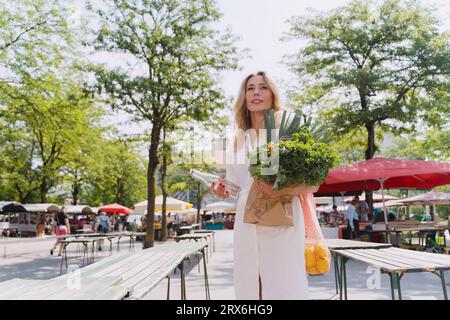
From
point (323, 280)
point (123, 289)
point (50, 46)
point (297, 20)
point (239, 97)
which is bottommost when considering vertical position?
point (323, 280)

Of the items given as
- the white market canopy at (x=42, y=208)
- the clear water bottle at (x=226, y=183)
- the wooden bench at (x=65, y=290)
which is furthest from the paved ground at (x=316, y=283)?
the white market canopy at (x=42, y=208)

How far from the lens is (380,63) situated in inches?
672

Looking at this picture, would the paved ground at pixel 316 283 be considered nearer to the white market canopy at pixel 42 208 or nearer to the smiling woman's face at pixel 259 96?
the smiling woman's face at pixel 259 96

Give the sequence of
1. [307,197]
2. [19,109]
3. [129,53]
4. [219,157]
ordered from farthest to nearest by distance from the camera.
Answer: [19,109], [129,53], [219,157], [307,197]

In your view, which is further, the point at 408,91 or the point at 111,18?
the point at 408,91

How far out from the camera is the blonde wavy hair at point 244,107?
321cm

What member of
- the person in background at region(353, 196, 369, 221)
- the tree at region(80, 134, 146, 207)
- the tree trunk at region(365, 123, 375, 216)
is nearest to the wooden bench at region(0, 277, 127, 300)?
the person in background at region(353, 196, 369, 221)

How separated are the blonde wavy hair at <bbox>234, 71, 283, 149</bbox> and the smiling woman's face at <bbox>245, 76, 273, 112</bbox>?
3 centimetres

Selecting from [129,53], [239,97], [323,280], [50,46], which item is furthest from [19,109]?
[239,97]

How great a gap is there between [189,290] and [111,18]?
1122cm

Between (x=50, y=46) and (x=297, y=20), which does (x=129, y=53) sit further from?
(x=297, y=20)

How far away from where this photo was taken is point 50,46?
16.6m
